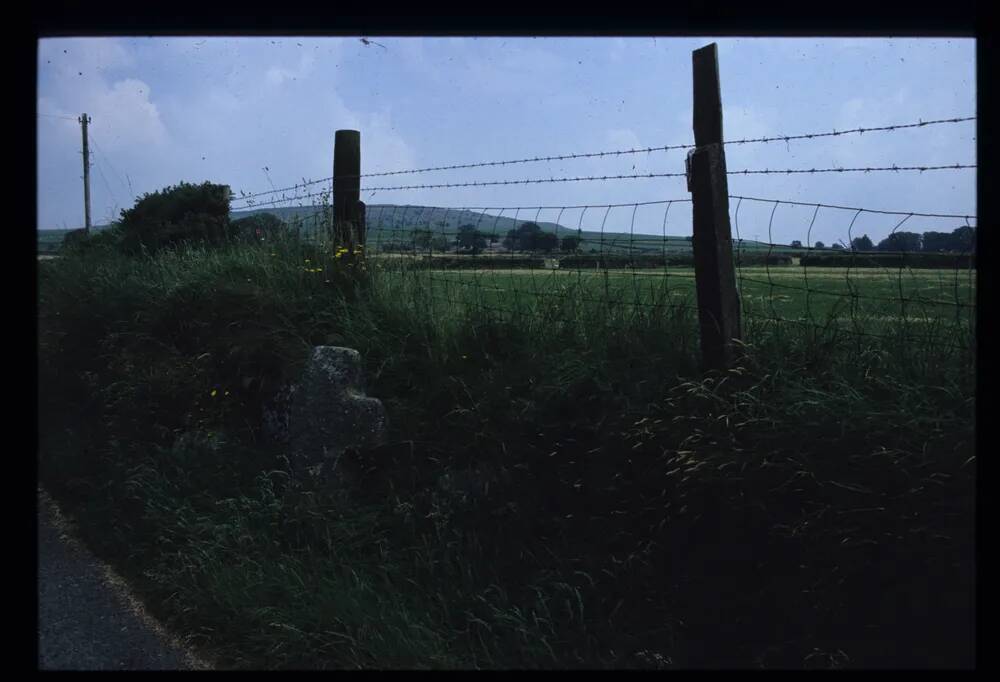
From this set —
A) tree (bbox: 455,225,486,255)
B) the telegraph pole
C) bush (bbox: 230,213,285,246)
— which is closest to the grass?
tree (bbox: 455,225,486,255)

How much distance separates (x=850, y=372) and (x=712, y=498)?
106 cm

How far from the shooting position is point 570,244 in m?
6.91

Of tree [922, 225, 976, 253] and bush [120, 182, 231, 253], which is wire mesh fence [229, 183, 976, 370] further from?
bush [120, 182, 231, 253]

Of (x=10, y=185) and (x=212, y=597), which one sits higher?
(x=10, y=185)

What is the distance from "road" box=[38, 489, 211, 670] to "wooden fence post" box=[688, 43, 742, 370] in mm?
3360

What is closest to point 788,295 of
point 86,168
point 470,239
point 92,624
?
point 470,239

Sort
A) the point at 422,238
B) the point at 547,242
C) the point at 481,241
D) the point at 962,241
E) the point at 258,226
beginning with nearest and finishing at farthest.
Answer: the point at 962,241, the point at 547,242, the point at 481,241, the point at 422,238, the point at 258,226

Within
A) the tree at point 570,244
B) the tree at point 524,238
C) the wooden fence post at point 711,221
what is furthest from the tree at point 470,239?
the wooden fence post at point 711,221

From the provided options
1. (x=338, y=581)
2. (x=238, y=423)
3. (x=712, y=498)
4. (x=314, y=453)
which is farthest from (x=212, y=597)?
(x=712, y=498)

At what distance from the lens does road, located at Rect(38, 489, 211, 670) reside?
4.68 m

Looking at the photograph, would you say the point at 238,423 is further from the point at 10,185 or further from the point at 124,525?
the point at 10,185

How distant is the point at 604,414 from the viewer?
5.21 m

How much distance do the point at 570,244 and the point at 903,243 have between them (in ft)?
8.59

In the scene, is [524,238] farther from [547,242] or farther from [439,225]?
[439,225]
